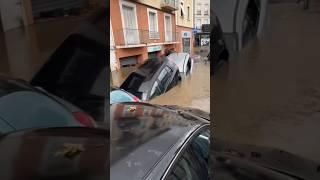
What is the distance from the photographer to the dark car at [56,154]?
981mm

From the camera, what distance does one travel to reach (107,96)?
3.27 feet

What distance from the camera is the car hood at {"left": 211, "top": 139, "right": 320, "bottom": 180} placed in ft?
2.63

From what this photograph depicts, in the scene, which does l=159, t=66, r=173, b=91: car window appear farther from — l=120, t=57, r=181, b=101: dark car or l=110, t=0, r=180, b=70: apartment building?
l=110, t=0, r=180, b=70: apartment building

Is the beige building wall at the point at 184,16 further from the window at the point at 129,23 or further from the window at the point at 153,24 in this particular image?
the window at the point at 129,23

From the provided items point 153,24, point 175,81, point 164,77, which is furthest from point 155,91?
point 153,24

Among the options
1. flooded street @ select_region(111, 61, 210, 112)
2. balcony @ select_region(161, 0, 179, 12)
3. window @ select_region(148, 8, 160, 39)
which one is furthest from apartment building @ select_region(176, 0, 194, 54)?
flooded street @ select_region(111, 61, 210, 112)

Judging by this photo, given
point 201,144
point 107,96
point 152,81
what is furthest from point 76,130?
point 152,81

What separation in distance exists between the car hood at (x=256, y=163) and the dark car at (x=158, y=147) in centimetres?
29

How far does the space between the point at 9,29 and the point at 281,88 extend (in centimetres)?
83

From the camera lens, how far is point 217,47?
31.7 inches

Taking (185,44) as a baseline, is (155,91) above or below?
below

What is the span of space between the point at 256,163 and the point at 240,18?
43cm

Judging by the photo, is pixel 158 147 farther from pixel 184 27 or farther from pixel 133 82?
pixel 184 27

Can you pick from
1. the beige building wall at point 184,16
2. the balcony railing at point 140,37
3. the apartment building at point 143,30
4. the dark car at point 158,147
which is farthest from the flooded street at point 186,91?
the beige building wall at point 184,16
